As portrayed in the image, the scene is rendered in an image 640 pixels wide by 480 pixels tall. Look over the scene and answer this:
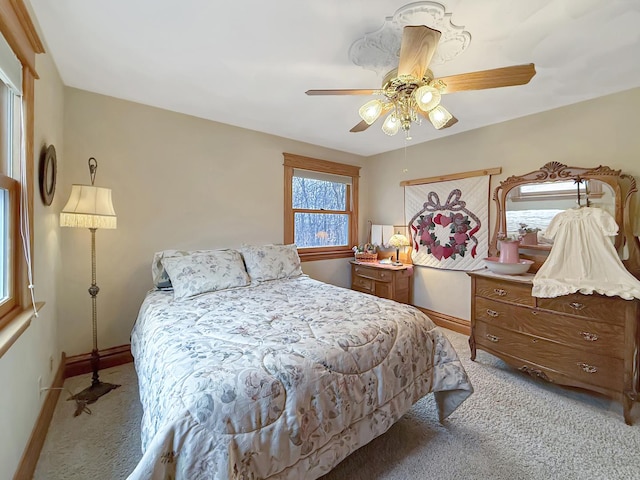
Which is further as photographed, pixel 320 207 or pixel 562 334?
pixel 320 207

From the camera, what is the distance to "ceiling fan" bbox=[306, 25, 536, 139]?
4.48 feet

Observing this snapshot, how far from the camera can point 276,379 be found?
45.1 inches

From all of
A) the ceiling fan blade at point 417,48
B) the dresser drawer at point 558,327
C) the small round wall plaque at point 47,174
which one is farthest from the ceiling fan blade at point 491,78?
the small round wall plaque at point 47,174

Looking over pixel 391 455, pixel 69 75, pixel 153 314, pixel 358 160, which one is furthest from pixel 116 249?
pixel 358 160

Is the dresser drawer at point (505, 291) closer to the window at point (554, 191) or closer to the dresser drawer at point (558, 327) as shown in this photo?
the dresser drawer at point (558, 327)

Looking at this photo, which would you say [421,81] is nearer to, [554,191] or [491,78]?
[491,78]

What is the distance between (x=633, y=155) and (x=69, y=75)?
4509 millimetres

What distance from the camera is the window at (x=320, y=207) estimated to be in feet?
12.1

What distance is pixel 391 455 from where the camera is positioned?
160 cm

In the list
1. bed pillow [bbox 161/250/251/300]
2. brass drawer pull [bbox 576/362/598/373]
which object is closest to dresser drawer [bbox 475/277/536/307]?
brass drawer pull [bbox 576/362/598/373]

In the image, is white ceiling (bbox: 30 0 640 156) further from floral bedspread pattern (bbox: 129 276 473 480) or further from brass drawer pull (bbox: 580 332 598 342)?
brass drawer pull (bbox: 580 332 598 342)

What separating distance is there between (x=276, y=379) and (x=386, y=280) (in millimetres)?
2737

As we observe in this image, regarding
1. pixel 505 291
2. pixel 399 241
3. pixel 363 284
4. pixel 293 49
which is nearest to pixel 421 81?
pixel 293 49

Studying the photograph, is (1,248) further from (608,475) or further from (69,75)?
(608,475)
